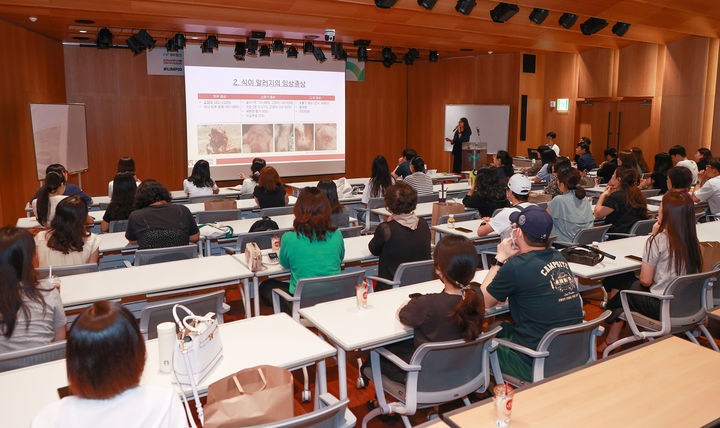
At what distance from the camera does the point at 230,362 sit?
8.34ft

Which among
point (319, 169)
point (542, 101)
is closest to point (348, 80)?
point (319, 169)

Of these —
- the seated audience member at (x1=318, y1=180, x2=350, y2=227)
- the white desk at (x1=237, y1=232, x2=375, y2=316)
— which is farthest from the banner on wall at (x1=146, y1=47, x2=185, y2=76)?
the white desk at (x1=237, y1=232, x2=375, y2=316)

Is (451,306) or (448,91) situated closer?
(451,306)

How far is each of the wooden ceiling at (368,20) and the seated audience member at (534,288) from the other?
5933mm

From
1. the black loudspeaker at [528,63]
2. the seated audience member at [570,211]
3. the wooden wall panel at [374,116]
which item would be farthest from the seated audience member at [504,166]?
the wooden wall panel at [374,116]

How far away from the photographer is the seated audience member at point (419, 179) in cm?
754

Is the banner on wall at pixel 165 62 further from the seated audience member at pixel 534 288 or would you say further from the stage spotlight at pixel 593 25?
the seated audience member at pixel 534 288

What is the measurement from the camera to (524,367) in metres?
2.92

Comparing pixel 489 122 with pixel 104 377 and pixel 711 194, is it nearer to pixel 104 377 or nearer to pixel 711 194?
pixel 711 194

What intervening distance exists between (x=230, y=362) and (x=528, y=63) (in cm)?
1292

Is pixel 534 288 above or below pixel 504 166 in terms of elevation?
below

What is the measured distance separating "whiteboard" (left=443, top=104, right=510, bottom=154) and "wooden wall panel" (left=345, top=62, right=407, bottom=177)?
190 cm

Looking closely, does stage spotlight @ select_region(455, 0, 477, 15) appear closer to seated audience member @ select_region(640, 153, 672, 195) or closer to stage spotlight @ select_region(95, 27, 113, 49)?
seated audience member @ select_region(640, 153, 672, 195)

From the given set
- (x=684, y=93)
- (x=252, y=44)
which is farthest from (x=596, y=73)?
(x=252, y=44)
